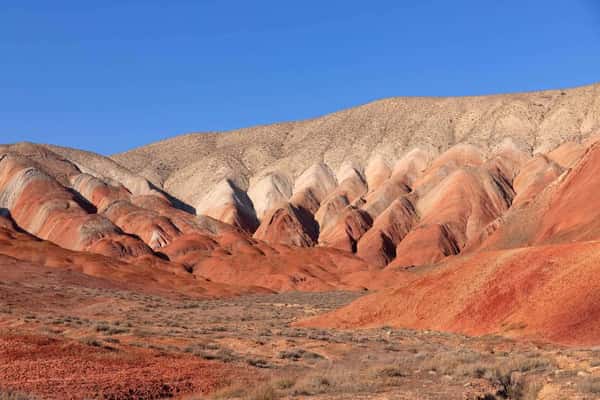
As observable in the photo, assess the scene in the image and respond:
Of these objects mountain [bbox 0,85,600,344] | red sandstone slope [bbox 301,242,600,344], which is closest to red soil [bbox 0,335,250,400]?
red sandstone slope [bbox 301,242,600,344]

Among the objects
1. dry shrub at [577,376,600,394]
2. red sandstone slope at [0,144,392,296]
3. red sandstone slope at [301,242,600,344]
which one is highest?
red sandstone slope at [0,144,392,296]

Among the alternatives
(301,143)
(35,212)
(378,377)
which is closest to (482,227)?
(301,143)

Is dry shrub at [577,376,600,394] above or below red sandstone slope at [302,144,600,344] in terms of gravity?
below

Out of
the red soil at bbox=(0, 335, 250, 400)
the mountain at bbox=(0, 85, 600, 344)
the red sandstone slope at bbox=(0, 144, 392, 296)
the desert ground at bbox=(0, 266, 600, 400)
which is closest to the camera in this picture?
the red soil at bbox=(0, 335, 250, 400)

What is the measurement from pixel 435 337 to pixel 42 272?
2017 inches

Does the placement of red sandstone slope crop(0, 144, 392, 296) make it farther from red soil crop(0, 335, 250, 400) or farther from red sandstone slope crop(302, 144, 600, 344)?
red soil crop(0, 335, 250, 400)

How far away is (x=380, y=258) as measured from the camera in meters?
106

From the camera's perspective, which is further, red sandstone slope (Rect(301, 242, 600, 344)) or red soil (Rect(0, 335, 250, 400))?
red sandstone slope (Rect(301, 242, 600, 344))

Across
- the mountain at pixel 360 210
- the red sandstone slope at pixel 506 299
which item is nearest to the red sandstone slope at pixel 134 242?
the mountain at pixel 360 210

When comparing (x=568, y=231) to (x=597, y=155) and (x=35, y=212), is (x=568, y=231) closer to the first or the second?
(x=597, y=155)

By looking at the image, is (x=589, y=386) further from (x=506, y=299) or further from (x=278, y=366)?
(x=506, y=299)

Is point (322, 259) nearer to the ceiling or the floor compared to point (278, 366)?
nearer to the ceiling

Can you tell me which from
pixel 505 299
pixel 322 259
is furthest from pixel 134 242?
pixel 505 299

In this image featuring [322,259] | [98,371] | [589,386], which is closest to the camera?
[589,386]
